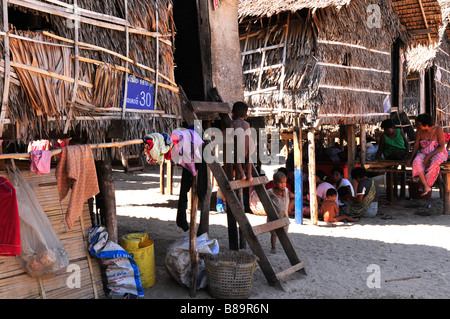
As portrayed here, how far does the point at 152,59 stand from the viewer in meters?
5.41

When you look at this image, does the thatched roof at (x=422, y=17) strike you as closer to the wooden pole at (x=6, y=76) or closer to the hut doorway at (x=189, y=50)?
the hut doorway at (x=189, y=50)

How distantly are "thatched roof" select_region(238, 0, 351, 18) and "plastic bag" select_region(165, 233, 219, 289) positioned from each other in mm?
5555

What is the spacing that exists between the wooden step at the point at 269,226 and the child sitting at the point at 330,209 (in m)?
3.94

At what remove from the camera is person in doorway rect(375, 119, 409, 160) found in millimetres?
10609

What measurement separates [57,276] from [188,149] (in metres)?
2.02

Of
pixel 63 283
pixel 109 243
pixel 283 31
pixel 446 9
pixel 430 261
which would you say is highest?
pixel 446 9

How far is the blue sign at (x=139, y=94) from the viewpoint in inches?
198

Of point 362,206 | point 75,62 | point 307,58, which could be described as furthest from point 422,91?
point 75,62

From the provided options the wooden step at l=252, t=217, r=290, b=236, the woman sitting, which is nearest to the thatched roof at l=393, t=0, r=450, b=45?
the woman sitting

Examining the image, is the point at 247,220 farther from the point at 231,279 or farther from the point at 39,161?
the point at 39,161

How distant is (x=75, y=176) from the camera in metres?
4.14
